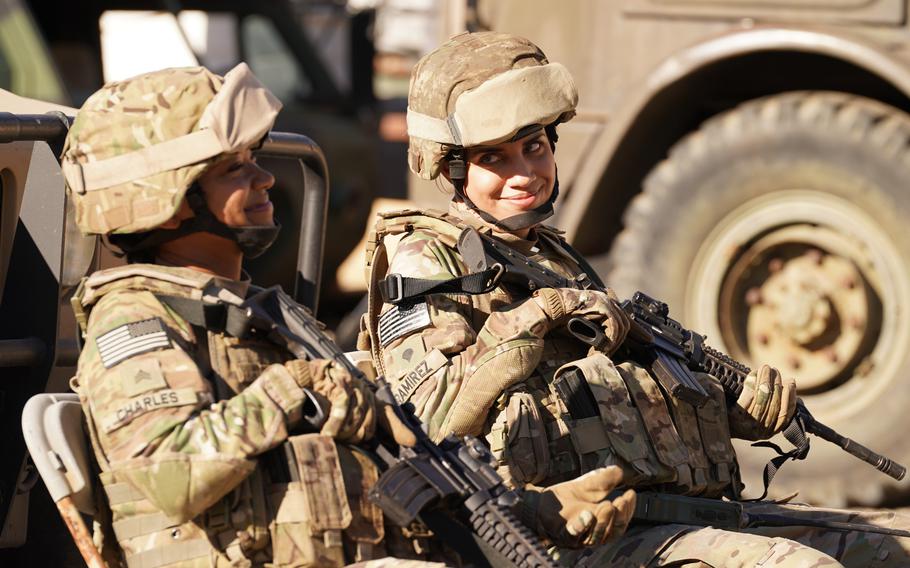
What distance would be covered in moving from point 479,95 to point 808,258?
2674 millimetres

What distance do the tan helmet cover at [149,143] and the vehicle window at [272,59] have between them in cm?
814

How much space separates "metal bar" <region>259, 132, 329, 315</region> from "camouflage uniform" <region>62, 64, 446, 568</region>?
3.72ft

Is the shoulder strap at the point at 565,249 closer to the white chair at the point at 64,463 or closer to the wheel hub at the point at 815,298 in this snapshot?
the white chair at the point at 64,463

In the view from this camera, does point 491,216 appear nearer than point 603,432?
No

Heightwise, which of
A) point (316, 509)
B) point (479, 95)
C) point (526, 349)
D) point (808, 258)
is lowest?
point (808, 258)

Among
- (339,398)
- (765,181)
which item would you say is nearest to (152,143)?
(339,398)

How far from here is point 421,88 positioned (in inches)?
148

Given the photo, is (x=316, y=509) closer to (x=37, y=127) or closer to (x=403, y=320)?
(x=403, y=320)

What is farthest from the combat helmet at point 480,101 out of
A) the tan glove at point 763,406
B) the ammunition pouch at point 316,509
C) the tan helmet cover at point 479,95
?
the ammunition pouch at point 316,509

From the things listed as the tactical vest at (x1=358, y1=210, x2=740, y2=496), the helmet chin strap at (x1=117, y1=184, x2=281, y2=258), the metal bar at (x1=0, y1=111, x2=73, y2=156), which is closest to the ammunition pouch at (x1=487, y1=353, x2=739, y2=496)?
the tactical vest at (x1=358, y1=210, x2=740, y2=496)

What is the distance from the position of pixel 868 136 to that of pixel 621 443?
2.80 metres

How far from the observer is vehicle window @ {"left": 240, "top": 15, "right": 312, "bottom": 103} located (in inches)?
441

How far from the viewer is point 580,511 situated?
300 cm

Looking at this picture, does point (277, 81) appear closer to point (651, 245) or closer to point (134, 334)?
point (651, 245)
